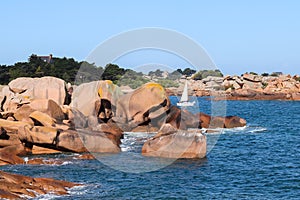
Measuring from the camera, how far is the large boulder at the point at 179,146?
36.2 meters

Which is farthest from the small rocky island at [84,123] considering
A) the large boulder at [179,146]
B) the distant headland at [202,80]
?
the distant headland at [202,80]

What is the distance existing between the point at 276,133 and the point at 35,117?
1095 inches

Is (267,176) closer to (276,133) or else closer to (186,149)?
(186,149)

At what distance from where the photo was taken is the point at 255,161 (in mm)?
38125

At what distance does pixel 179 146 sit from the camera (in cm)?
3625

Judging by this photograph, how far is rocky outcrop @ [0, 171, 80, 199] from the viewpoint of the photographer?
2538cm

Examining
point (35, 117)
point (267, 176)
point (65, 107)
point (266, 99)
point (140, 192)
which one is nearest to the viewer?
point (140, 192)

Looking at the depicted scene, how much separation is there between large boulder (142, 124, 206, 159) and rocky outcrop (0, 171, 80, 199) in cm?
950

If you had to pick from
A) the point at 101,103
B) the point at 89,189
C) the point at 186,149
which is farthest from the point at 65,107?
the point at 89,189

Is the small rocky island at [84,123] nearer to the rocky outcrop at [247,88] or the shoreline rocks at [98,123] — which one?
the shoreline rocks at [98,123]

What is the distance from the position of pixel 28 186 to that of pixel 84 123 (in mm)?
21982

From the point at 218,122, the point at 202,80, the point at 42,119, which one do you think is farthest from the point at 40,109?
the point at 202,80

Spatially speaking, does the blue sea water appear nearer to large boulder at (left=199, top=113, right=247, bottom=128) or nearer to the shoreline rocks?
the shoreline rocks

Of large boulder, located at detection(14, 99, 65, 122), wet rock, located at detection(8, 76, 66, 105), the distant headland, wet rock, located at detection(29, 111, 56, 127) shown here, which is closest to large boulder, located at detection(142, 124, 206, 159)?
wet rock, located at detection(29, 111, 56, 127)
